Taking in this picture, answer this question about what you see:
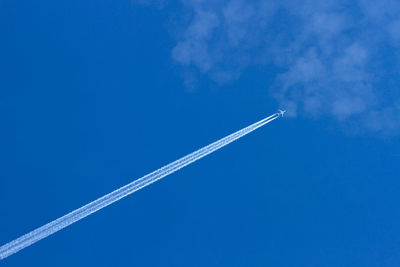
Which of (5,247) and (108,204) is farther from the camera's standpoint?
(108,204)

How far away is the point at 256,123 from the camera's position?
408ft

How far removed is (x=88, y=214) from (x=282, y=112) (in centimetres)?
5466

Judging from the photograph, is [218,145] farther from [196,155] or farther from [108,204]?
[108,204]

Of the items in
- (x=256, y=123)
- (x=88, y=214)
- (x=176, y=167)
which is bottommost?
(x=88, y=214)

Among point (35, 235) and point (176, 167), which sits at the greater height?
point (176, 167)

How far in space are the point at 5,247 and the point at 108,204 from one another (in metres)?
24.9

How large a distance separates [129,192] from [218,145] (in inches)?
990

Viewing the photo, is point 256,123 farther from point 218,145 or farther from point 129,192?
point 129,192

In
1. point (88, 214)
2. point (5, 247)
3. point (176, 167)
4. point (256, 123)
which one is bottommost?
point (5, 247)

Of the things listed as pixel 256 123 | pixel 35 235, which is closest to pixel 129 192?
pixel 35 235

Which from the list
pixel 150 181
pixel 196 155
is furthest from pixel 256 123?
pixel 150 181

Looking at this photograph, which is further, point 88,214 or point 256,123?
point 256,123

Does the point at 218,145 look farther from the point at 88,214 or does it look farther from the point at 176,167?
the point at 88,214

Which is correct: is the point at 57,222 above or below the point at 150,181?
below
